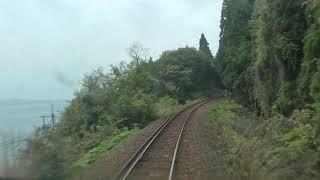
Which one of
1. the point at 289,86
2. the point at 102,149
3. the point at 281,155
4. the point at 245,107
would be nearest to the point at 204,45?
the point at 245,107

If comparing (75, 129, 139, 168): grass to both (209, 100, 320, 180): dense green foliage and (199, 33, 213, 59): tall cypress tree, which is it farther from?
(199, 33, 213, 59): tall cypress tree

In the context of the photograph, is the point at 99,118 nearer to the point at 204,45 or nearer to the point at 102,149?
the point at 102,149

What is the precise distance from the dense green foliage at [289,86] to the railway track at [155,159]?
8.70 ft

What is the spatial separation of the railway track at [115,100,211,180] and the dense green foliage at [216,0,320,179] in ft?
8.70

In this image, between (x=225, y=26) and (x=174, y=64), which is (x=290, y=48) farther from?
(x=174, y=64)

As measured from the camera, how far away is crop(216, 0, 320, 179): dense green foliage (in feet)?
41.4

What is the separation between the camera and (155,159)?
66.9ft

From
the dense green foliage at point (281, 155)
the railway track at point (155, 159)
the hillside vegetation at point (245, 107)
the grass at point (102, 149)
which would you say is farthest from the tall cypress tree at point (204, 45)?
the dense green foliage at point (281, 155)

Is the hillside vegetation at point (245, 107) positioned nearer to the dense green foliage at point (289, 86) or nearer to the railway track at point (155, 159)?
the dense green foliage at point (289, 86)

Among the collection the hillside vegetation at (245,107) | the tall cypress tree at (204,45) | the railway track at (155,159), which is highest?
the tall cypress tree at (204,45)

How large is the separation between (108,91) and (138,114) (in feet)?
10.5

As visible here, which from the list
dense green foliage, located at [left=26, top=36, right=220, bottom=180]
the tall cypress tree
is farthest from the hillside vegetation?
the tall cypress tree

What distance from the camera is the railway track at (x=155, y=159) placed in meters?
16.2

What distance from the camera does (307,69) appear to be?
21641 mm
